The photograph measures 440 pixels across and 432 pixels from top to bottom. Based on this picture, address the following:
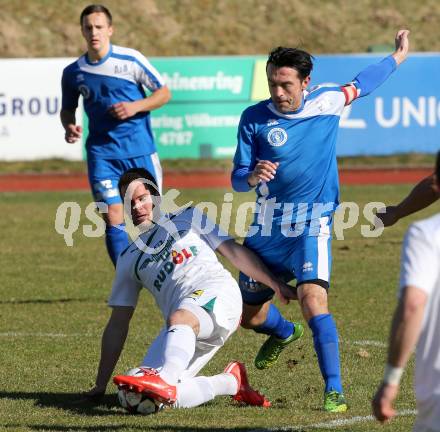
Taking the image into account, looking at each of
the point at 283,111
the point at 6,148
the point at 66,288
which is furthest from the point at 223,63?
the point at 283,111

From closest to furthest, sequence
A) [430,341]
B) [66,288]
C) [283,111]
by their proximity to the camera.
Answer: [430,341]
[283,111]
[66,288]

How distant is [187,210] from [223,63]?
16.8 meters

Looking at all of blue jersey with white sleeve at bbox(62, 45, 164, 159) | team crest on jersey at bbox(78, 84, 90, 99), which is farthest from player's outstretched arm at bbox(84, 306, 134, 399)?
team crest on jersey at bbox(78, 84, 90, 99)

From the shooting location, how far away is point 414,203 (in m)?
6.61

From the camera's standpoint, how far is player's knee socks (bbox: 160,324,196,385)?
5923 millimetres

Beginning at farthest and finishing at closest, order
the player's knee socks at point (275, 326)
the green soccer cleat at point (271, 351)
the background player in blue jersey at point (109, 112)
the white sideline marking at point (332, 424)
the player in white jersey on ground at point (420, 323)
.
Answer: the background player in blue jersey at point (109, 112), the green soccer cleat at point (271, 351), the player's knee socks at point (275, 326), the white sideline marking at point (332, 424), the player in white jersey on ground at point (420, 323)

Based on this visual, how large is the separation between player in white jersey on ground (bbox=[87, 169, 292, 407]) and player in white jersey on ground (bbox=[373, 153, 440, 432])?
225 centimetres

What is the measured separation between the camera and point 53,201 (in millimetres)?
19953

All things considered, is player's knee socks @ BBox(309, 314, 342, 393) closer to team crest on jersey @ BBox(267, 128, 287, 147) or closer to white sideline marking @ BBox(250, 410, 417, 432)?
white sideline marking @ BBox(250, 410, 417, 432)

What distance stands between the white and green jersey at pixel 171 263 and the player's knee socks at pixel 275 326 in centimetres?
86

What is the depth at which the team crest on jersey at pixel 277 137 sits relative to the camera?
702cm

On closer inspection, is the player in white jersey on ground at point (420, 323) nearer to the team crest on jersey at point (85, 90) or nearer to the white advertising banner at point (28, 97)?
the team crest on jersey at point (85, 90)

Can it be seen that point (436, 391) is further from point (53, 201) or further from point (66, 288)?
point (53, 201)

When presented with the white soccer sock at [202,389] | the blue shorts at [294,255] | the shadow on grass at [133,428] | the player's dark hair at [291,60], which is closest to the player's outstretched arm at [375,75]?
the player's dark hair at [291,60]
